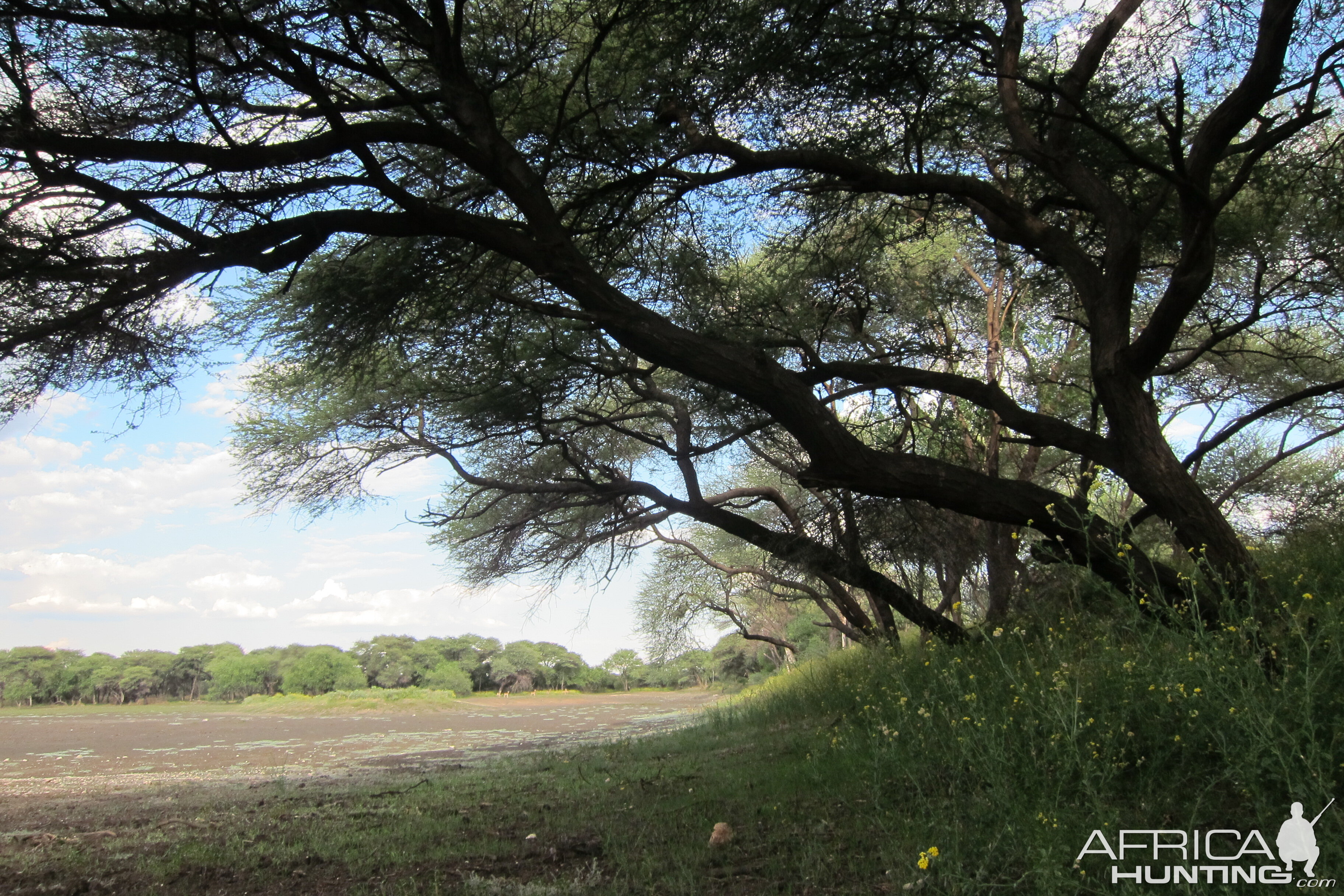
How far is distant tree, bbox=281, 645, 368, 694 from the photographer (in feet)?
106

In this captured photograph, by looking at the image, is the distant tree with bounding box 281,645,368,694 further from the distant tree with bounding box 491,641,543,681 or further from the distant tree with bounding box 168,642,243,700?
the distant tree with bounding box 491,641,543,681

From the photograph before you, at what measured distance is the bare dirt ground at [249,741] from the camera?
358 inches

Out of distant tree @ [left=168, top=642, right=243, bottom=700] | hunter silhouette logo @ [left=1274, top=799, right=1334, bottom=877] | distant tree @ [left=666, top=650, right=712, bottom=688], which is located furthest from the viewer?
distant tree @ [left=666, top=650, right=712, bottom=688]

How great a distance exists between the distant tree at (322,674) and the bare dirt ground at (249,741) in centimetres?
479

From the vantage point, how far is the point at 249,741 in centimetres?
1415

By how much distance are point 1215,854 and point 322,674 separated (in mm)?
35272

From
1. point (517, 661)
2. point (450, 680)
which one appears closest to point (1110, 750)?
point (450, 680)

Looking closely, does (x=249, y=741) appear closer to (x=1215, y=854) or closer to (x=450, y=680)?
(x=1215, y=854)

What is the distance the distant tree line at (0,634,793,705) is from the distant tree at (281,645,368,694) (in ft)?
0.17

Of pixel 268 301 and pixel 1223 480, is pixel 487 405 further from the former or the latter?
pixel 1223 480

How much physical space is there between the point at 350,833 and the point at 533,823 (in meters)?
1.00

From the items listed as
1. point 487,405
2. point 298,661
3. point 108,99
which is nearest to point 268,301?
point 487,405

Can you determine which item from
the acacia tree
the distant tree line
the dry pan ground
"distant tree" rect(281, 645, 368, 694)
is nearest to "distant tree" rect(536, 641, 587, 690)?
the distant tree line

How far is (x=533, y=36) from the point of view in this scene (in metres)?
5.52
